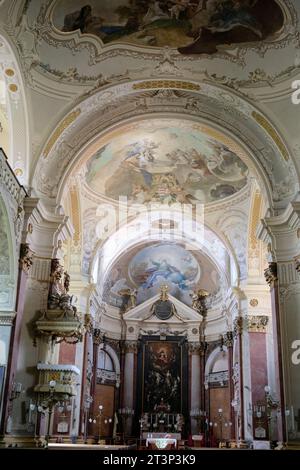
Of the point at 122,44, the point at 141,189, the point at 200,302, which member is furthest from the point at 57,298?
the point at 200,302

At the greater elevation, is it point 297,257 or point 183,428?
point 297,257

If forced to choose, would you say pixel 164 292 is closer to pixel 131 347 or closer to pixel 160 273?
pixel 160 273

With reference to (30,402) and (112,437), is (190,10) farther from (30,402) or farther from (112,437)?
(112,437)

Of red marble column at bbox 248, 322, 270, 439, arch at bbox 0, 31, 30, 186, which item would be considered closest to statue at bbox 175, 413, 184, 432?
red marble column at bbox 248, 322, 270, 439

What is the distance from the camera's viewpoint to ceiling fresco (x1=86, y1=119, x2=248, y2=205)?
20062 mm

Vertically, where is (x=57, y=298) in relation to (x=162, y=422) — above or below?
above

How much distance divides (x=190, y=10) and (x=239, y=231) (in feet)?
37.3

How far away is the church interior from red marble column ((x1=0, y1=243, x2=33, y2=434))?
2.1 inches

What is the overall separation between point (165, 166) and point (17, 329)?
10.9m

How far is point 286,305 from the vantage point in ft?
51.4

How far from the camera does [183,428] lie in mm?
27469

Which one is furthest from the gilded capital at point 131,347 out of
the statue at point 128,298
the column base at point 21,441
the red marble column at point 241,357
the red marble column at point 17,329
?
the red marble column at point 17,329

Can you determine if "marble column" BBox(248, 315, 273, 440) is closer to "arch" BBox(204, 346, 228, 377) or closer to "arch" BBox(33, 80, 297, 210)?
"arch" BBox(204, 346, 228, 377)
